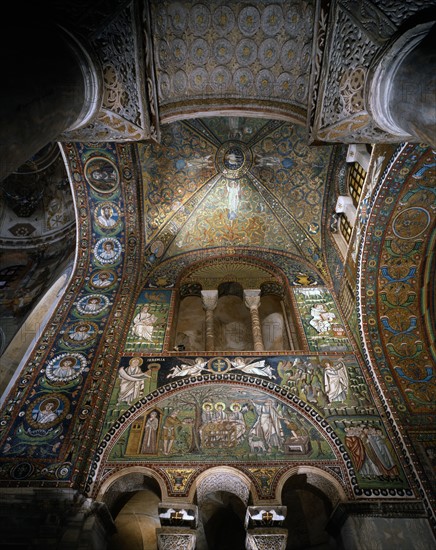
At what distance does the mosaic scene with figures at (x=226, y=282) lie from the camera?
360cm

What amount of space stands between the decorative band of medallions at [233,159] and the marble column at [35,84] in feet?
17.4

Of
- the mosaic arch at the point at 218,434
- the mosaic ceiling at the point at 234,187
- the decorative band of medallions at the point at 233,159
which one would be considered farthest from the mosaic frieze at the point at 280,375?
the decorative band of medallions at the point at 233,159

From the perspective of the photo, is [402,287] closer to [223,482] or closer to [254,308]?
[254,308]

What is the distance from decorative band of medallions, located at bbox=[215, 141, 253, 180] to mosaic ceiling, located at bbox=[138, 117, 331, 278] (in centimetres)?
2

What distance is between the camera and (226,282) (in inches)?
344

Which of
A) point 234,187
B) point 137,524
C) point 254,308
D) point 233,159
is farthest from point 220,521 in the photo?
point 233,159

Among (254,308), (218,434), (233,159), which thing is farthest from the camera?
(233,159)

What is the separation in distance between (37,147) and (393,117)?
2921 millimetres

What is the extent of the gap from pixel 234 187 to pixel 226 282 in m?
2.21

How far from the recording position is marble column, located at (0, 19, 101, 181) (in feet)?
7.94

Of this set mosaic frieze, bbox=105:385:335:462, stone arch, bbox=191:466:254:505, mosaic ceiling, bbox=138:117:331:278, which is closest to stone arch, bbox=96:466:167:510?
mosaic frieze, bbox=105:385:335:462

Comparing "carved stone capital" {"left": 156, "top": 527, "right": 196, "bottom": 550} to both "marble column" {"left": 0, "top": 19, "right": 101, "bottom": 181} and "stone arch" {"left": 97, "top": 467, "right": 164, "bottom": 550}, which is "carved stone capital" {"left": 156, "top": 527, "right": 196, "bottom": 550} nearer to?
"stone arch" {"left": 97, "top": 467, "right": 164, "bottom": 550}

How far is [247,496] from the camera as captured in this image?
184 inches

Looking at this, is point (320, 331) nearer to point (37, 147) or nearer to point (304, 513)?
point (304, 513)
